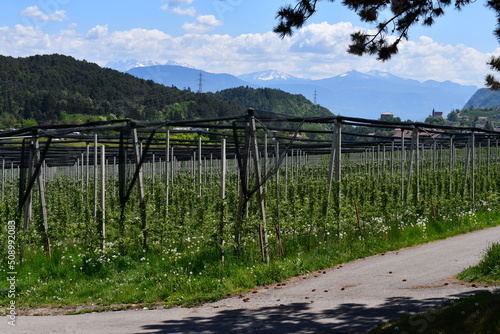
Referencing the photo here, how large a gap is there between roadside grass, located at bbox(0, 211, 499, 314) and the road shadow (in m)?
1.11

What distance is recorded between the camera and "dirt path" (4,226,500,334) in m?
7.89

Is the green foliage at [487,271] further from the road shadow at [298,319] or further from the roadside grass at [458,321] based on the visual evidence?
the roadside grass at [458,321]

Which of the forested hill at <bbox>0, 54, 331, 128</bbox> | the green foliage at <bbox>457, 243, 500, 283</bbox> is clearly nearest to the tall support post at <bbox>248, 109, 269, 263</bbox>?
the green foliage at <bbox>457, 243, 500, 283</bbox>

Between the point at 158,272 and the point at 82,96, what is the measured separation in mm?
128840

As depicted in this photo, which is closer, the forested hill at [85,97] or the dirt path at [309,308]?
the dirt path at [309,308]

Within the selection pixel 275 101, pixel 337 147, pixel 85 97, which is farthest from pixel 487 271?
pixel 275 101

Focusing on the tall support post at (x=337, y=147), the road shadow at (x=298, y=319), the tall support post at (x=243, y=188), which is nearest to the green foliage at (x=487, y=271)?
the road shadow at (x=298, y=319)

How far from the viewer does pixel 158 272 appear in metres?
10.7

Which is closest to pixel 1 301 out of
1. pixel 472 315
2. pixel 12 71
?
pixel 472 315

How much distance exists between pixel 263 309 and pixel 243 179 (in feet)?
11.1

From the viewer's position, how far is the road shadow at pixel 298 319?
25.1 ft

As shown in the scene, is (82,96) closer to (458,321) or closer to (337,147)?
(337,147)

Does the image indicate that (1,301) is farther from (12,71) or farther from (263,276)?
(12,71)

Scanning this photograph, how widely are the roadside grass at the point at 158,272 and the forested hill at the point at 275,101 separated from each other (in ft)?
474
